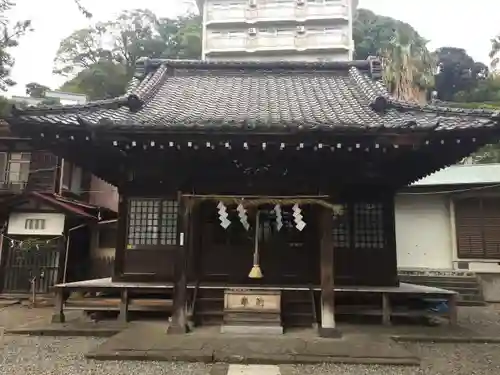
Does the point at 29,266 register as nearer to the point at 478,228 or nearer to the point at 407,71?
the point at 478,228

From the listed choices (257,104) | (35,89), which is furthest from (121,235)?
(35,89)

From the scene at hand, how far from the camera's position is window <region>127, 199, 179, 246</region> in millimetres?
9141

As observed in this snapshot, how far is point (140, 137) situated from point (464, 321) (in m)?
8.19

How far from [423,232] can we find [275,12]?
26466 millimetres

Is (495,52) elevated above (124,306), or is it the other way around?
(495,52)

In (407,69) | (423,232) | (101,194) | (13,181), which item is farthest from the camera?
(407,69)

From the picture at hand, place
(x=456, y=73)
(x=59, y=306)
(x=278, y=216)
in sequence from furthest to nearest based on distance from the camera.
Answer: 1. (x=456, y=73)
2. (x=59, y=306)
3. (x=278, y=216)

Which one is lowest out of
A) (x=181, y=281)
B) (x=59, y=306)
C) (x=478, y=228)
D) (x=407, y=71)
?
(x=59, y=306)

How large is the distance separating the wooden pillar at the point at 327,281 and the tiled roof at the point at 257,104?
1.85 metres

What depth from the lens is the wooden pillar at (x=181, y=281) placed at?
723 centimetres

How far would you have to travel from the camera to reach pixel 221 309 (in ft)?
26.8

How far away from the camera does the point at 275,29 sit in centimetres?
3525

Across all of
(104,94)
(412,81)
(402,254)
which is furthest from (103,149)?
(104,94)

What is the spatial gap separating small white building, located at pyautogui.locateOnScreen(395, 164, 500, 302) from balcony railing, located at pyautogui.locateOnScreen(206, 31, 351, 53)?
22297 millimetres
